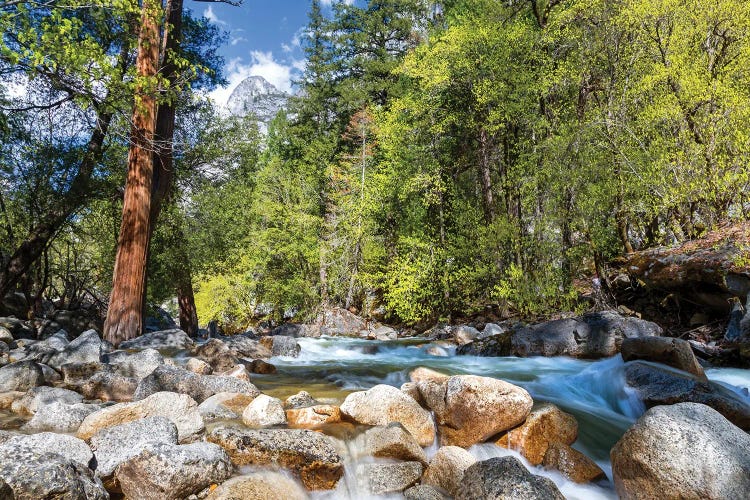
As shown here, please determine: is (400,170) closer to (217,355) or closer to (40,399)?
(217,355)

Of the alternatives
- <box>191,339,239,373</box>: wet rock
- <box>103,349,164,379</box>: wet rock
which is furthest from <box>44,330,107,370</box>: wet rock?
<box>191,339,239,373</box>: wet rock

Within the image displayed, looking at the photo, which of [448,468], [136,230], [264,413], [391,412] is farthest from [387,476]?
[136,230]

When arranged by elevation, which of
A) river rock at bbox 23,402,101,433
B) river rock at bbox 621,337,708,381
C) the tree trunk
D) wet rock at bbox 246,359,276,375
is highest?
the tree trunk

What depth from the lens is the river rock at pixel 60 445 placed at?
3.25 metres

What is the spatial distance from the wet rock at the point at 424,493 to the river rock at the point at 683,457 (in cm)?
154

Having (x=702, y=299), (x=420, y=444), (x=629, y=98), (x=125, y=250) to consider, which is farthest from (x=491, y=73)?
(x=420, y=444)

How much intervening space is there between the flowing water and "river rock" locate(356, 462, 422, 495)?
10 cm

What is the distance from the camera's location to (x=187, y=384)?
5395mm

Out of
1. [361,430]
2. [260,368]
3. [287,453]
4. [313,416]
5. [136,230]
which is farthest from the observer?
[136,230]

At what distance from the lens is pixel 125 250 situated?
340 inches

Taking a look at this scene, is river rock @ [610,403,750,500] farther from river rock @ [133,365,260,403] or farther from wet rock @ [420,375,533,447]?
river rock @ [133,365,260,403]

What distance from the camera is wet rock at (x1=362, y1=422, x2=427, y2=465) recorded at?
4.14m

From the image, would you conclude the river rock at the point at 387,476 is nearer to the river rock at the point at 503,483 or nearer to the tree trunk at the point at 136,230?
the river rock at the point at 503,483

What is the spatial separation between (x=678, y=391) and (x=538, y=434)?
6.77 ft
